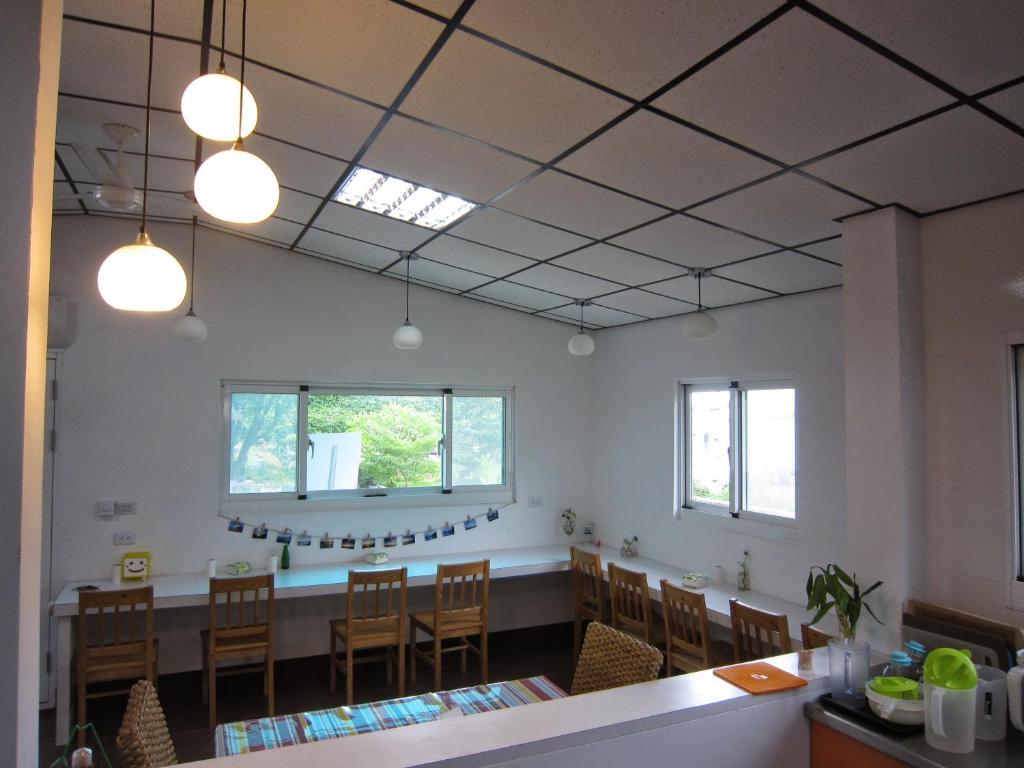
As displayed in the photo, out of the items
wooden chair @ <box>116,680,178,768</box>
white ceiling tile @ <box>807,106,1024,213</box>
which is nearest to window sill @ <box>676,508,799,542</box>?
white ceiling tile @ <box>807,106,1024,213</box>

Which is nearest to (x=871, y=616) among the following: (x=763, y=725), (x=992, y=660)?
(x=992, y=660)

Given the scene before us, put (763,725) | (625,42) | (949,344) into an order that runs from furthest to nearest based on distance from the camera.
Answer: (949,344) < (763,725) < (625,42)

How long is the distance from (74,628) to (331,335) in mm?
2439

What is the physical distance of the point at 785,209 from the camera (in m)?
2.74

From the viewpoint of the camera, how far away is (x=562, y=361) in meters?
5.80

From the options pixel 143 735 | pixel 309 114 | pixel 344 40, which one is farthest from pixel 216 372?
pixel 344 40

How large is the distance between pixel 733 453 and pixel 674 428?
54 centimetres

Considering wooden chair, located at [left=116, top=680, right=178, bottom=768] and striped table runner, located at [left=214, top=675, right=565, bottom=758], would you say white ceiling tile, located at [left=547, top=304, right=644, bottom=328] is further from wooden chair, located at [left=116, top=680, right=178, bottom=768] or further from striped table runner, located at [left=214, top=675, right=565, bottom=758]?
wooden chair, located at [left=116, top=680, right=178, bottom=768]

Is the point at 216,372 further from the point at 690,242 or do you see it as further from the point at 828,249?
the point at 828,249

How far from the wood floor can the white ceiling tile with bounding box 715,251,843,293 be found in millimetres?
2897

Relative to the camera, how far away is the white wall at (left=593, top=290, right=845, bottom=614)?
12.5 ft

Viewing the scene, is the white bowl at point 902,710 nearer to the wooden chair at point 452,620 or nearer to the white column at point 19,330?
the white column at point 19,330

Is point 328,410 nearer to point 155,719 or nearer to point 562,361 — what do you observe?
point 562,361

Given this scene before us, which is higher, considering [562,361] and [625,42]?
[625,42]
